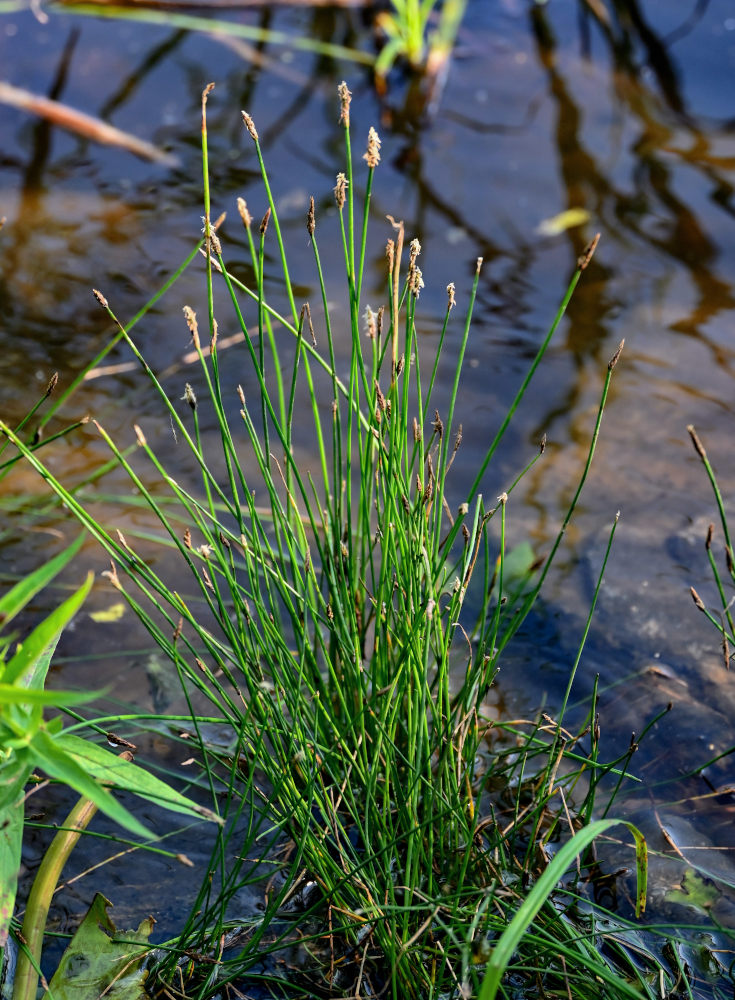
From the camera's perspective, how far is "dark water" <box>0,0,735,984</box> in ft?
6.00

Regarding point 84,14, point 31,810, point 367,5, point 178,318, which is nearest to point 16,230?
point 178,318

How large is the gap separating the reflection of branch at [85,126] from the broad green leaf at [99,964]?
8.48ft

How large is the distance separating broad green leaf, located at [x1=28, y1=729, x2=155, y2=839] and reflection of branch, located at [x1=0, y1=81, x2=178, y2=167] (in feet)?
8.82

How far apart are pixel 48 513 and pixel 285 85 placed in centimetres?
215

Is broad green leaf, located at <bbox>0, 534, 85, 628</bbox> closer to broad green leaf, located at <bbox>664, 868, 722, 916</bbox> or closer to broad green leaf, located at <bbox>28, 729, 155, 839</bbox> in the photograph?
broad green leaf, located at <bbox>28, 729, 155, 839</bbox>

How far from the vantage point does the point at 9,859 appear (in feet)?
3.01

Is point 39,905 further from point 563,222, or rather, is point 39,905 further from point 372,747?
point 563,222

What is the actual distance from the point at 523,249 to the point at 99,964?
7.64 feet

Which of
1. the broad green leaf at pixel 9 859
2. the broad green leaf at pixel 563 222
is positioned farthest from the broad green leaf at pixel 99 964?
the broad green leaf at pixel 563 222

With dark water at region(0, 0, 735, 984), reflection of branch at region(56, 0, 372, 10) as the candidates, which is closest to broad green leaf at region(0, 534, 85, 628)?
dark water at region(0, 0, 735, 984)

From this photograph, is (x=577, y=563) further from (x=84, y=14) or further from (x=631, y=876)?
(x=84, y=14)

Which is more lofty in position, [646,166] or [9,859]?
[646,166]

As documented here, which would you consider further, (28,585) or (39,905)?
(39,905)

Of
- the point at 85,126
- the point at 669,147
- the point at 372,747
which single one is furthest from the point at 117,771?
the point at 669,147
